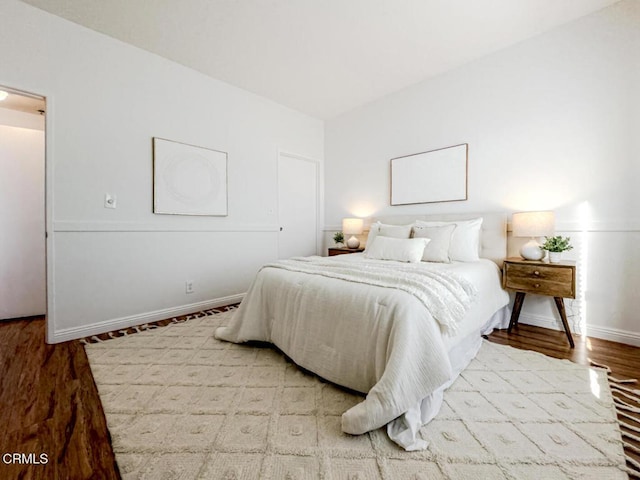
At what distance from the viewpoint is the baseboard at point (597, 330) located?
2330mm

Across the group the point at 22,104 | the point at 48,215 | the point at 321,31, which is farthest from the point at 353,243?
the point at 22,104

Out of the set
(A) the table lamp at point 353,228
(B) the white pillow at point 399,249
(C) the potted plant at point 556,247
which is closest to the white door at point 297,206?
(A) the table lamp at point 353,228

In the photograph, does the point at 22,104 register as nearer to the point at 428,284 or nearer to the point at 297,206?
the point at 297,206

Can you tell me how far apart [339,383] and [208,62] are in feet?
11.1

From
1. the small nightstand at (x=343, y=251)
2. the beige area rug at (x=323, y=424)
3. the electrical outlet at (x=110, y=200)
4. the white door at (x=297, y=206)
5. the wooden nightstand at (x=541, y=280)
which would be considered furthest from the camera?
the white door at (x=297, y=206)

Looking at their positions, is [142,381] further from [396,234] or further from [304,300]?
[396,234]

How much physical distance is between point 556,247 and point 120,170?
157 inches

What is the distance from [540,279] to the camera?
2.39 metres

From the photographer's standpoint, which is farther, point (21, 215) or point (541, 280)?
point (21, 215)

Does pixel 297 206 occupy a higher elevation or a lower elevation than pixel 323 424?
higher

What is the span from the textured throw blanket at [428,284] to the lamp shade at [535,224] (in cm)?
103

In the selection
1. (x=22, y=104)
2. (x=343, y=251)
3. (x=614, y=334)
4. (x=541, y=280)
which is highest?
(x=22, y=104)

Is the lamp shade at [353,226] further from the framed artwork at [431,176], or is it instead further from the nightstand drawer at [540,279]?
the nightstand drawer at [540,279]

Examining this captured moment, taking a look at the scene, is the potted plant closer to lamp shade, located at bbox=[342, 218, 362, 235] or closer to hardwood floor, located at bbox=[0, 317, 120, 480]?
lamp shade, located at bbox=[342, 218, 362, 235]
